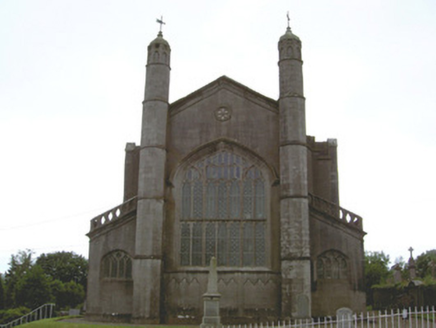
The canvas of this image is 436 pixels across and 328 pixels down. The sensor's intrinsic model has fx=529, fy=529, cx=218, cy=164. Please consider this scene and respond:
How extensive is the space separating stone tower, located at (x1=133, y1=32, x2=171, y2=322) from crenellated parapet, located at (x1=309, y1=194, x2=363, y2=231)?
24.1ft

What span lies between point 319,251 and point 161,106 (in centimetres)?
1026

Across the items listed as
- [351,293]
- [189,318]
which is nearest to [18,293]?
[189,318]

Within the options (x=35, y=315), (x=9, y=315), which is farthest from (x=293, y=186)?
(x=35, y=315)

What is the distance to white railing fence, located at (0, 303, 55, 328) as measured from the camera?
28630 mm

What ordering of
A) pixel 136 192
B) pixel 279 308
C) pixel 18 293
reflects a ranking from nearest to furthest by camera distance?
pixel 279 308, pixel 136 192, pixel 18 293

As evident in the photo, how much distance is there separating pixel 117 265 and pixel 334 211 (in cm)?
1074

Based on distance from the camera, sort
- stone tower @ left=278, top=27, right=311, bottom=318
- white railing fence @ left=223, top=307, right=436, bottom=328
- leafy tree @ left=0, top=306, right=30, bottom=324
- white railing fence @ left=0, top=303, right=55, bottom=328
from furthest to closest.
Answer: leafy tree @ left=0, top=306, right=30, bottom=324
white railing fence @ left=0, top=303, right=55, bottom=328
stone tower @ left=278, top=27, right=311, bottom=318
white railing fence @ left=223, top=307, right=436, bottom=328

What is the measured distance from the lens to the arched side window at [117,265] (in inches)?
988

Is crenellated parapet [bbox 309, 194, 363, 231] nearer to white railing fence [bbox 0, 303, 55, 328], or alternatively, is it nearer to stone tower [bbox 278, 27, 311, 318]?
stone tower [bbox 278, 27, 311, 318]

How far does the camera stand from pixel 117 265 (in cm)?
2528

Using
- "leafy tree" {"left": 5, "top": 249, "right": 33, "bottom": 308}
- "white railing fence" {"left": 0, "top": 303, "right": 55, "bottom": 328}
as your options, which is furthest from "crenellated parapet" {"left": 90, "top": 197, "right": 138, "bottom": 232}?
"leafy tree" {"left": 5, "top": 249, "right": 33, "bottom": 308}

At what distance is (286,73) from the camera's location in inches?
1021

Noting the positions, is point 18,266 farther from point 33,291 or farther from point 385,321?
point 385,321

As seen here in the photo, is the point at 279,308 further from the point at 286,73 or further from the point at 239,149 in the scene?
the point at 286,73
